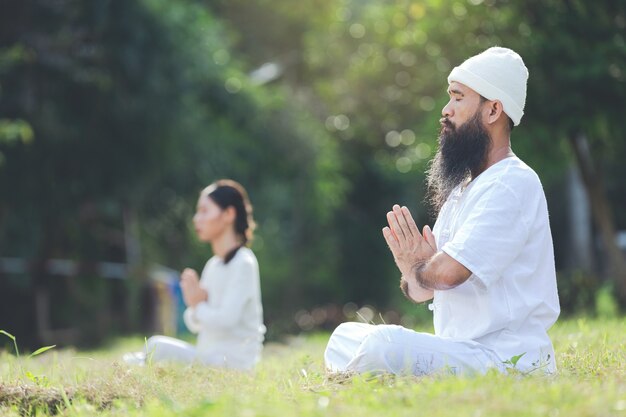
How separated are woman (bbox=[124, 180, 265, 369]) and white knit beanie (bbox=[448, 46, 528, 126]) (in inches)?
127

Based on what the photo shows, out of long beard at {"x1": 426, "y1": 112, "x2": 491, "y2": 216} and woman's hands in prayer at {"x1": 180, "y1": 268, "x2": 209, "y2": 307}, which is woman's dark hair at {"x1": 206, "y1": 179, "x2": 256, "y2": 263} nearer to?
woman's hands in prayer at {"x1": 180, "y1": 268, "x2": 209, "y2": 307}

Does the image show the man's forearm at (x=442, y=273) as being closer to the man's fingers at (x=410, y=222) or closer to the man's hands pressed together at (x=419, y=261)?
the man's hands pressed together at (x=419, y=261)

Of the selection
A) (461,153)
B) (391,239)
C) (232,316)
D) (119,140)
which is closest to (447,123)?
(461,153)

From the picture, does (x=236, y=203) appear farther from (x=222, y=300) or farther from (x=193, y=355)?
(x=193, y=355)

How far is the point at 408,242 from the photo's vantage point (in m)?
5.13

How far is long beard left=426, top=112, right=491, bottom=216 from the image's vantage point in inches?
207

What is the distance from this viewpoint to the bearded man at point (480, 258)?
4879 millimetres

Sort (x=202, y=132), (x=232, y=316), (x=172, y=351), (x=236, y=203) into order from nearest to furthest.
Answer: (x=172, y=351) → (x=232, y=316) → (x=236, y=203) → (x=202, y=132)

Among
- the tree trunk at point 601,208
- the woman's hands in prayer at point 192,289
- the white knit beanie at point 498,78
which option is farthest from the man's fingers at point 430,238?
the tree trunk at point 601,208

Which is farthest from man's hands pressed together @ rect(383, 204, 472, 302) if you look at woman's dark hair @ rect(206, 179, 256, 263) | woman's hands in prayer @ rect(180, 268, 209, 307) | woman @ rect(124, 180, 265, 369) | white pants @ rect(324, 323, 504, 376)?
woman's dark hair @ rect(206, 179, 256, 263)

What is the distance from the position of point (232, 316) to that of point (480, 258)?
3.39 meters

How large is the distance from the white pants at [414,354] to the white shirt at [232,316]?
110 inches

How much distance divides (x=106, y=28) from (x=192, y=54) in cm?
202

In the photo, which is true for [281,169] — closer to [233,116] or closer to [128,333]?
[233,116]
